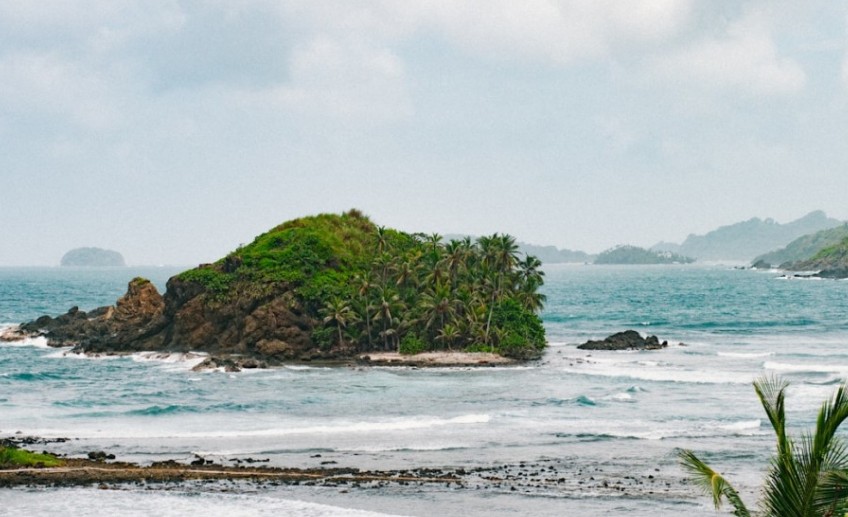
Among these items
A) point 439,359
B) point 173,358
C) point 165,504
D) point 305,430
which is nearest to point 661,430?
point 305,430

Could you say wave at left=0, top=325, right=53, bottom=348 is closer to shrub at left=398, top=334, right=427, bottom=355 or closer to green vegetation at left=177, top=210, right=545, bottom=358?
green vegetation at left=177, top=210, right=545, bottom=358

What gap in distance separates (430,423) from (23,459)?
85.1 feet

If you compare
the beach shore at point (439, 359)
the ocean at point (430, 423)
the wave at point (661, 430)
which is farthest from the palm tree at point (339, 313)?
the wave at point (661, 430)

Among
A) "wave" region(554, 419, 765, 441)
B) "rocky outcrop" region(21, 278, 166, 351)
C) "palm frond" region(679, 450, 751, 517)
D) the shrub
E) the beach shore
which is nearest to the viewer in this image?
"palm frond" region(679, 450, 751, 517)

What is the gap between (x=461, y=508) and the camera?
3978cm

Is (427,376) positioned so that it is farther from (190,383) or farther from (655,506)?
(655,506)

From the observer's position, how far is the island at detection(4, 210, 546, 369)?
315ft

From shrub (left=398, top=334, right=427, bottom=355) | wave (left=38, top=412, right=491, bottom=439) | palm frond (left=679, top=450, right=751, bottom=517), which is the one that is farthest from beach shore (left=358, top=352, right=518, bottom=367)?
palm frond (left=679, top=450, right=751, bottom=517)

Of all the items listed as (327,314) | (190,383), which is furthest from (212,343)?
(190,383)

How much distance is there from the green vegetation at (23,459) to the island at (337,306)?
4082 centimetres

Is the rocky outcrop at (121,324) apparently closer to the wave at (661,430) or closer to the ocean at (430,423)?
the ocean at (430,423)

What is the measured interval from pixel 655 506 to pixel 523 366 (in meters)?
49.7

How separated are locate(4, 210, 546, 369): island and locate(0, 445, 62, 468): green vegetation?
1607 inches

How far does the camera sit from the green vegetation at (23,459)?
44.7 meters
